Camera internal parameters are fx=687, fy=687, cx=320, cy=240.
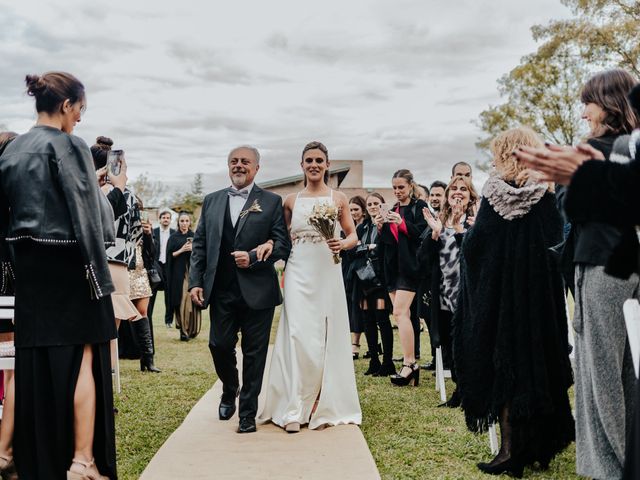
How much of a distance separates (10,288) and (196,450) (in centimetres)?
189

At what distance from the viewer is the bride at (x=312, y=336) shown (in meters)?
6.45

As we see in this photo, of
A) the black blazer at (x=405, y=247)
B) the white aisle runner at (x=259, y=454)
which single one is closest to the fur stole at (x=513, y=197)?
the white aisle runner at (x=259, y=454)

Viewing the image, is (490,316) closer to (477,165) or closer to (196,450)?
(196,450)

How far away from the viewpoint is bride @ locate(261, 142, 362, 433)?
6449mm

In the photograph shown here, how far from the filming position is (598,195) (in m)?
2.60

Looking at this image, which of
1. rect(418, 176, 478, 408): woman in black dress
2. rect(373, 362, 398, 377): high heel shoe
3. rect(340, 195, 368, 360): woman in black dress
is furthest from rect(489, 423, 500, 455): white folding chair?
rect(340, 195, 368, 360): woman in black dress

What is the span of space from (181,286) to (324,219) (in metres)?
8.12

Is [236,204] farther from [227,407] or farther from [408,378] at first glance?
[408,378]

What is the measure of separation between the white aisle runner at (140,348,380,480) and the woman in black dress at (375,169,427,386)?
2369mm

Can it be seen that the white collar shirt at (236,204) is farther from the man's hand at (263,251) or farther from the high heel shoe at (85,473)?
the high heel shoe at (85,473)

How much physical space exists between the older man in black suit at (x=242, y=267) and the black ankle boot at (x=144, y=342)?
2933mm

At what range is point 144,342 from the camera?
9320 millimetres

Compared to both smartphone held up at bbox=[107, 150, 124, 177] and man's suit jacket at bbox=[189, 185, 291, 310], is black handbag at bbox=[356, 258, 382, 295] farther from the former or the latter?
smartphone held up at bbox=[107, 150, 124, 177]

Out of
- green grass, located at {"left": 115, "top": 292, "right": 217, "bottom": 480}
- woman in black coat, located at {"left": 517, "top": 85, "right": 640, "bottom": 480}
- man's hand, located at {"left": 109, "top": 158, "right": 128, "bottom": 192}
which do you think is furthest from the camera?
man's hand, located at {"left": 109, "top": 158, "right": 128, "bottom": 192}
